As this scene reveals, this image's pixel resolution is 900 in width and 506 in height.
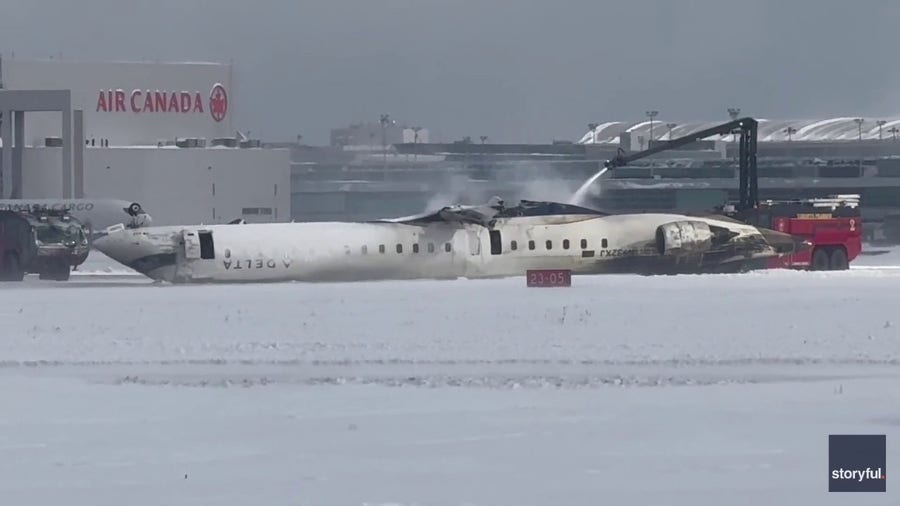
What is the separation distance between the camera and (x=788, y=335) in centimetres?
2956

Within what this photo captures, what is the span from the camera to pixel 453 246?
148 ft

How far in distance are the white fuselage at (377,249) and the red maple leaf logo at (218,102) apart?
35952 millimetres

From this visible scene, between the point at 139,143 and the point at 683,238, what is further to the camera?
the point at 139,143

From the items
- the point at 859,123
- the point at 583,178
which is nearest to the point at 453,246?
the point at 583,178

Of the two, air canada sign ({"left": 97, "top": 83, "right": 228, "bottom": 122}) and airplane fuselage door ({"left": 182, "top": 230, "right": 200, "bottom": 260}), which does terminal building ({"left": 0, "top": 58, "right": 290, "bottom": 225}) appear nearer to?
air canada sign ({"left": 97, "top": 83, "right": 228, "bottom": 122})

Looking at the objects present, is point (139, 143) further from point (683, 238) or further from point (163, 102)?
point (683, 238)

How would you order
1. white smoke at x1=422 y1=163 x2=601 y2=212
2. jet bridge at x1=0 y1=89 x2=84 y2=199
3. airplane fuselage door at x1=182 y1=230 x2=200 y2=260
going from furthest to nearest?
jet bridge at x1=0 y1=89 x2=84 y2=199
white smoke at x1=422 y1=163 x2=601 y2=212
airplane fuselage door at x1=182 y1=230 x2=200 y2=260

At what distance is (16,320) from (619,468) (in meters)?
20.3

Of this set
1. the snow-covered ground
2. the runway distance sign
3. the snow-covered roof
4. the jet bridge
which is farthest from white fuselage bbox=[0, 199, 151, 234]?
the snow-covered roof

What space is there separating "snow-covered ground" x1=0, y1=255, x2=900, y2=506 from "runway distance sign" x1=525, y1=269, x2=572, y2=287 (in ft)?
10.6

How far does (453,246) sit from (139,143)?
125 ft

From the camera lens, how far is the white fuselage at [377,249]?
1725 inches

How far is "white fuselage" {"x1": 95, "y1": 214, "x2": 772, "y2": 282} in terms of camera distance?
144 ft

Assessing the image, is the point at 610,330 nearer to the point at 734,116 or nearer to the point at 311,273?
the point at 311,273
